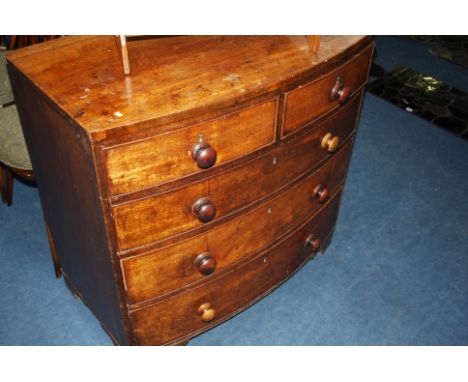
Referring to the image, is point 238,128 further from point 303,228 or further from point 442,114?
point 442,114

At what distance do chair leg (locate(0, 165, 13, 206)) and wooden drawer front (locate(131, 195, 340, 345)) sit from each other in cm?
139

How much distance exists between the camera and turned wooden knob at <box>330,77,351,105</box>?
67.3 inches

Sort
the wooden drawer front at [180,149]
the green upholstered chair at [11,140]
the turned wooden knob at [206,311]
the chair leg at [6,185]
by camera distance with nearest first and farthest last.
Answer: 1. the wooden drawer front at [180,149]
2. the turned wooden knob at [206,311]
3. the green upholstered chair at [11,140]
4. the chair leg at [6,185]

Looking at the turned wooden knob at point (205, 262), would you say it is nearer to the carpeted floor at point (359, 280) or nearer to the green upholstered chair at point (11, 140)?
the carpeted floor at point (359, 280)

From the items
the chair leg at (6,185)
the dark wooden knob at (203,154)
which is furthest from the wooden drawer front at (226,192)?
the chair leg at (6,185)

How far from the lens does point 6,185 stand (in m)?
2.66

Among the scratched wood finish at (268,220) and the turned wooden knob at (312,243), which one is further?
the turned wooden knob at (312,243)

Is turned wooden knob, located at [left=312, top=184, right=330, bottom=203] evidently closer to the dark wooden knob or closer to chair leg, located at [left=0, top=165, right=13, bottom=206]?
the dark wooden knob

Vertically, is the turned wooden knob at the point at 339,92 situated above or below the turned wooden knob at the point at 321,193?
above

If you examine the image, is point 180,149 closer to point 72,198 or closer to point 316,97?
point 72,198

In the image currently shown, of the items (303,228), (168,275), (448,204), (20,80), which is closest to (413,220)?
(448,204)

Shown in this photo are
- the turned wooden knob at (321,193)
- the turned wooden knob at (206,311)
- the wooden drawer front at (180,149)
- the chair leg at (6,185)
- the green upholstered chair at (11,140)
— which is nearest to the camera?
the wooden drawer front at (180,149)

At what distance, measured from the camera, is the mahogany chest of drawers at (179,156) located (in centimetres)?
133

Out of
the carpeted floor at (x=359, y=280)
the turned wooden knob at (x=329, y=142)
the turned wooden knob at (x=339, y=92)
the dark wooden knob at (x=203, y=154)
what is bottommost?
the carpeted floor at (x=359, y=280)
